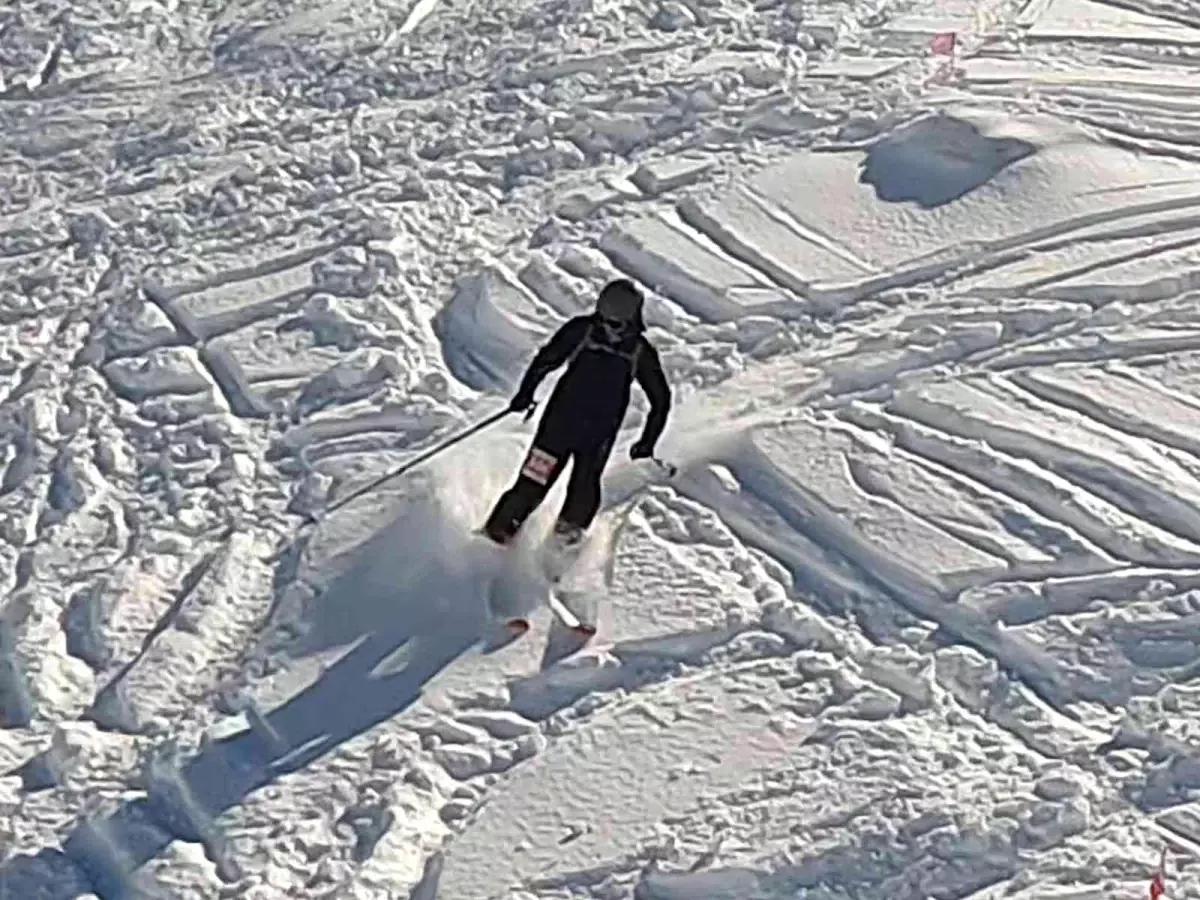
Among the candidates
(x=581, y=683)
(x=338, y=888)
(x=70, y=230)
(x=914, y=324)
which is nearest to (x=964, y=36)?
(x=914, y=324)

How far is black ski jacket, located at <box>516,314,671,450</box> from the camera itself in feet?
29.3

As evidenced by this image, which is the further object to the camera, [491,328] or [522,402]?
[491,328]

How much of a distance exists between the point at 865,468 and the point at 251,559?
2732 mm

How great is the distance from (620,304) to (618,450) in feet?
4.03

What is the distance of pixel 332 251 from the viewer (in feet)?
39.1

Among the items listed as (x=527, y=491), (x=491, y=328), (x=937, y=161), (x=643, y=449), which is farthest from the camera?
(x=937, y=161)

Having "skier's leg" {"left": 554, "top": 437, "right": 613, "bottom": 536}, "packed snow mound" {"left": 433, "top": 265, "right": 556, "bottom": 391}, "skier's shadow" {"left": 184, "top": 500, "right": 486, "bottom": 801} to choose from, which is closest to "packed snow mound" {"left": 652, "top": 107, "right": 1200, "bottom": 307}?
"packed snow mound" {"left": 433, "top": 265, "right": 556, "bottom": 391}

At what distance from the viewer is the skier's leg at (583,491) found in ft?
29.6

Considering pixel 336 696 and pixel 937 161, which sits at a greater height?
pixel 937 161

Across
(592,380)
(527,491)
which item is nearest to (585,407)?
(592,380)

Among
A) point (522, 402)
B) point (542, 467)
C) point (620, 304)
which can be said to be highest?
point (620, 304)

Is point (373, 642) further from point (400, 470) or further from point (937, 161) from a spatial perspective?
point (937, 161)

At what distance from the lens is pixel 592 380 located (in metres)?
8.94

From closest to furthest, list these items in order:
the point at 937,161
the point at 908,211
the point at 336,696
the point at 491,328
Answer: the point at 336,696, the point at 491,328, the point at 908,211, the point at 937,161
